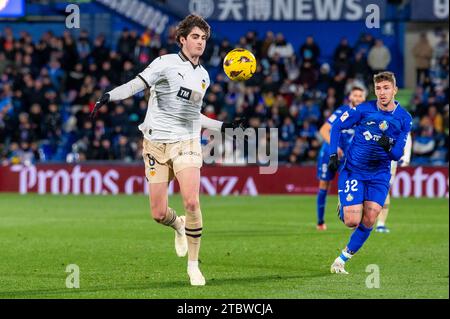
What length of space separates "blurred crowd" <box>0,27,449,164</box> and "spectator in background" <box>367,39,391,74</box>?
0.03 meters

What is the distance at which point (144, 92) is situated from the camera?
28.4 meters

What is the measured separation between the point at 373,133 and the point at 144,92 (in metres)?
17.5

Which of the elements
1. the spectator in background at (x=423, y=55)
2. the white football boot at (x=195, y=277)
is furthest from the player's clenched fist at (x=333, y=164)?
the spectator in background at (x=423, y=55)

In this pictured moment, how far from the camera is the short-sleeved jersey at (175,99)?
33.8 ft

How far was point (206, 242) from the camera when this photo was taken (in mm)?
15164

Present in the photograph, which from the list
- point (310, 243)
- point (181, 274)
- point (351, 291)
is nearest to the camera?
point (351, 291)

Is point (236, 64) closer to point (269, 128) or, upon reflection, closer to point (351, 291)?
point (351, 291)

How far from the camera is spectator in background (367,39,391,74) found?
30.5m

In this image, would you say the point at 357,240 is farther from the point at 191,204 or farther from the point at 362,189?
the point at 191,204

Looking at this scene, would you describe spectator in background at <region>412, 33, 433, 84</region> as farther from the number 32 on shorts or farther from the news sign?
the number 32 on shorts

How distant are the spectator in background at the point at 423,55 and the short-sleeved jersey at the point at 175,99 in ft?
72.0

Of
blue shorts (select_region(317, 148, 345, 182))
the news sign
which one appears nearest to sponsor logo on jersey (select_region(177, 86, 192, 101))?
blue shorts (select_region(317, 148, 345, 182))

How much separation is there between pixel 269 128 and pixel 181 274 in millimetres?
17301

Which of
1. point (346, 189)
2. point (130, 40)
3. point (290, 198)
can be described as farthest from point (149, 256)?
point (130, 40)
